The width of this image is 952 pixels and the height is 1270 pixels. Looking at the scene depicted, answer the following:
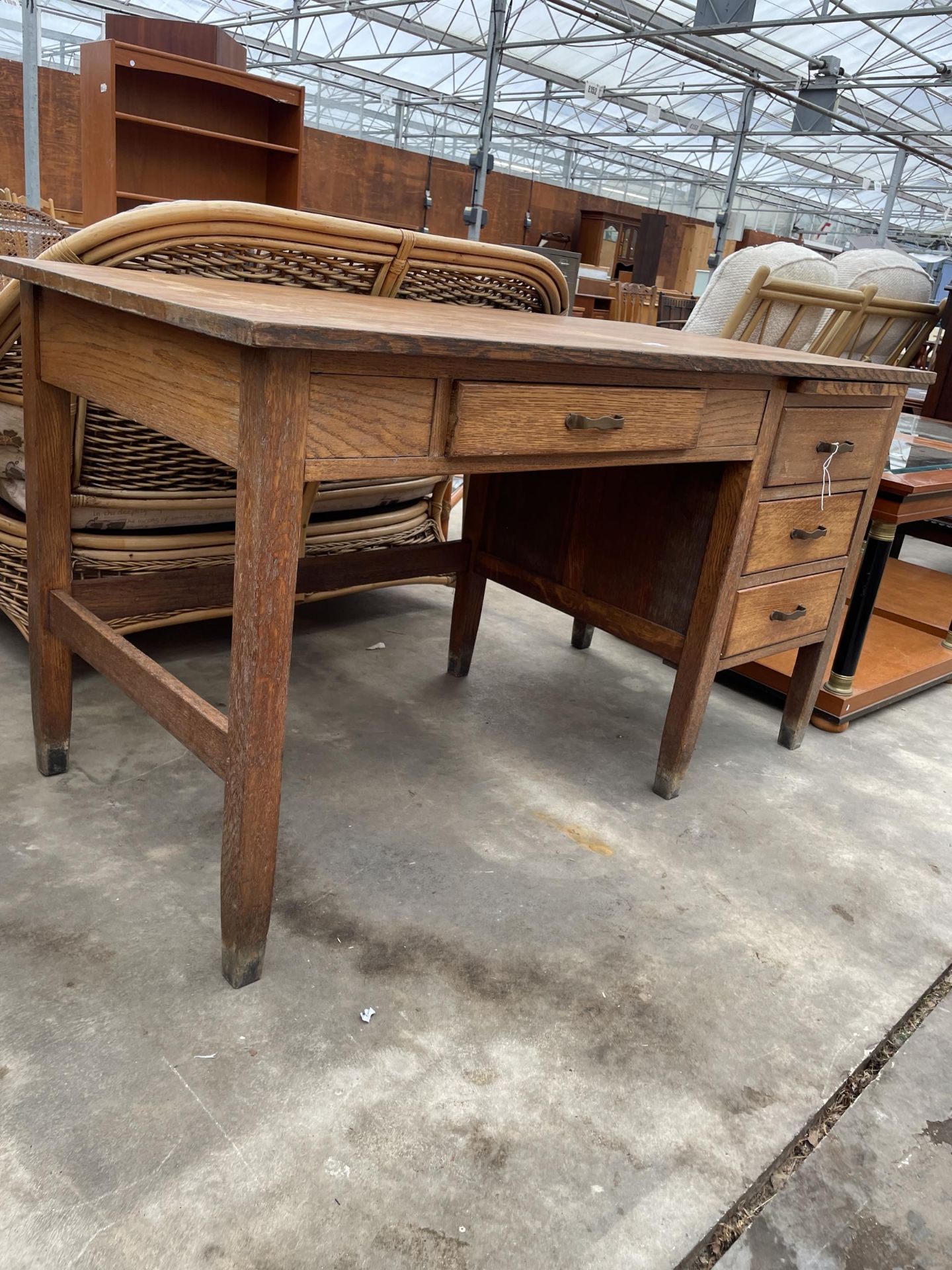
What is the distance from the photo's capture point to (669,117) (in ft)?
57.4

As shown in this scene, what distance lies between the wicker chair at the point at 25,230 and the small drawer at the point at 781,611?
2.32 meters

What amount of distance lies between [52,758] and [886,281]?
4011mm

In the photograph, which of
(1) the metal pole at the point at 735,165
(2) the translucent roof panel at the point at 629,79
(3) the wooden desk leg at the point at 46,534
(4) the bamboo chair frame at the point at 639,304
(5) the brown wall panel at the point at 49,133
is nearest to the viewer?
(3) the wooden desk leg at the point at 46,534

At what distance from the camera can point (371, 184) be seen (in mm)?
11141

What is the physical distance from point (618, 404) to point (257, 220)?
2.22 feet

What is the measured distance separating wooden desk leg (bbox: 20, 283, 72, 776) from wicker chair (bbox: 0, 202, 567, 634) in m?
0.18

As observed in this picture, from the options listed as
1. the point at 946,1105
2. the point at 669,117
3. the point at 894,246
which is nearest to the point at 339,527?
the point at 946,1105

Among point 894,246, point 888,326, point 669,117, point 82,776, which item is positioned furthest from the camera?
point 894,246

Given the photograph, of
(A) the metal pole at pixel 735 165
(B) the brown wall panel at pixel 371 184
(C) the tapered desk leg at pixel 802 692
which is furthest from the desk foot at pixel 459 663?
(A) the metal pole at pixel 735 165

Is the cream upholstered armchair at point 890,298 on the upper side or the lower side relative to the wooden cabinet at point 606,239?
lower

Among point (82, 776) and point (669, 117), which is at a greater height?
point (669, 117)

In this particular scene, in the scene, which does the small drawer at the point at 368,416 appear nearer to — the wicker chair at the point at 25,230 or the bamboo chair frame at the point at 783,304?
the bamboo chair frame at the point at 783,304

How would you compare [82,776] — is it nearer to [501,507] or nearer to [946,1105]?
[501,507]

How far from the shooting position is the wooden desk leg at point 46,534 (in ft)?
4.82
